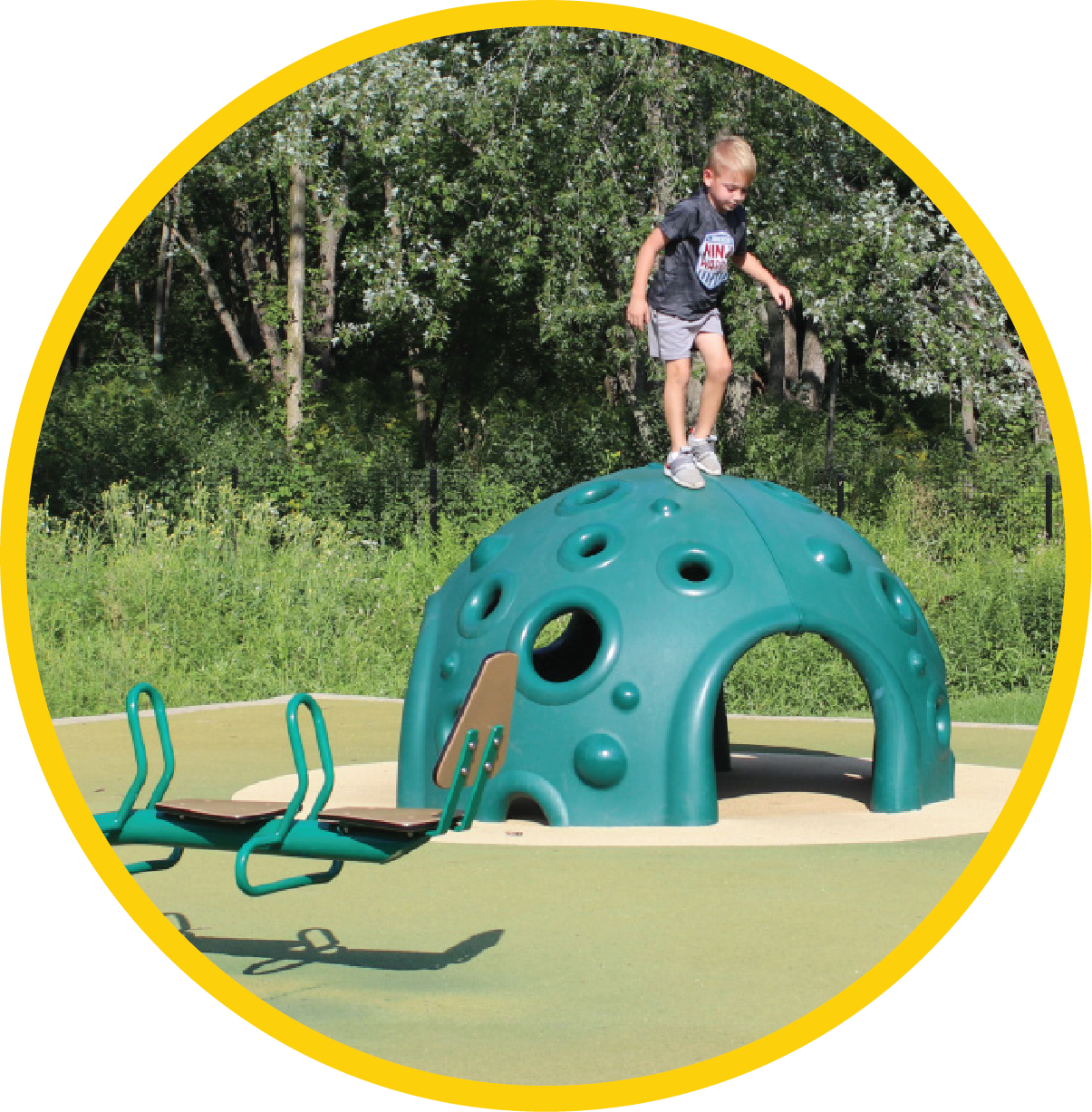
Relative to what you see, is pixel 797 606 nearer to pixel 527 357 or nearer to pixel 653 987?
pixel 653 987

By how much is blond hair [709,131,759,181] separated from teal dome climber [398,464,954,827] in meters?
2.09

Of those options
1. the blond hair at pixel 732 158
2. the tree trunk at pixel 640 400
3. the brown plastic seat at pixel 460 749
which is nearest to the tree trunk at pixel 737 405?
the tree trunk at pixel 640 400

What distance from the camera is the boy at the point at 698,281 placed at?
391 inches

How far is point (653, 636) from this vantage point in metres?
9.24

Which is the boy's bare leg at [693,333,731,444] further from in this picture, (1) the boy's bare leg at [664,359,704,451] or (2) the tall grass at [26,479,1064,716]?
(2) the tall grass at [26,479,1064,716]

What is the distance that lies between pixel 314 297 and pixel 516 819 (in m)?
22.9

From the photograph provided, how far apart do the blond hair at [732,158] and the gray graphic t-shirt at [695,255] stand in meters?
0.28

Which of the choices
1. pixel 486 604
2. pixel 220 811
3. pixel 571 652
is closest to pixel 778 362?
pixel 571 652

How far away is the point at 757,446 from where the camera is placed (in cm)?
2616

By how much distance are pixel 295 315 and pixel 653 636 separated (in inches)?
788

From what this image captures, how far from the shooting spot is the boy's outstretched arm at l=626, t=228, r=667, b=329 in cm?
947

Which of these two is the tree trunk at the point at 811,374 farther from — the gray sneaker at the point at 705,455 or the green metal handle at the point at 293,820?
the green metal handle at the point at 293,820

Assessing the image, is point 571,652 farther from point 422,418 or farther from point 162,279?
point 162,279

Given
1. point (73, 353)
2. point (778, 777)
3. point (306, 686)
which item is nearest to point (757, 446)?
point (306, 686)
